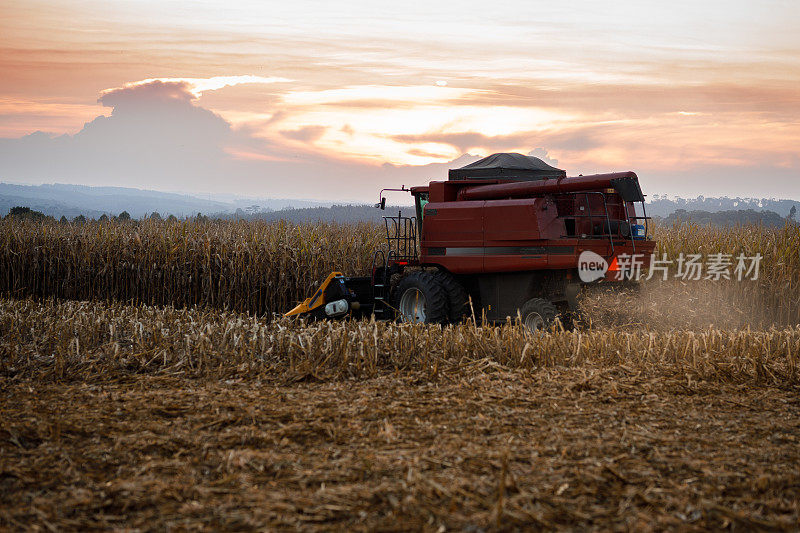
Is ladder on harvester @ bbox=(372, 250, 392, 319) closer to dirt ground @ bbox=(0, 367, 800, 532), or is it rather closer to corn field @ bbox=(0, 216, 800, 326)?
corn field @ bbox=(0, 216, 800, 326)

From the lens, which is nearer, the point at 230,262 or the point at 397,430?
the point at 397,430

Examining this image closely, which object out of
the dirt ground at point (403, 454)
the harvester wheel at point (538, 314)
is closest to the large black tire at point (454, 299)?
the harvester wheel at point (538, 314)

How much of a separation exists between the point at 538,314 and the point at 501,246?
3.30ft

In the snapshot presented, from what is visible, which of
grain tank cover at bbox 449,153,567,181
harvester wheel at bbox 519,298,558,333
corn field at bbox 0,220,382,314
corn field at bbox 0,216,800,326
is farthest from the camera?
corn field at bbox 0,220,382,314

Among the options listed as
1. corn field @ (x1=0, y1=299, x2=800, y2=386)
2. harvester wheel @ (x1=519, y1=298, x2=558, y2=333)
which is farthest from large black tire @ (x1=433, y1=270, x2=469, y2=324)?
corn field @ (x1=0, y1=299, x2=800, y2=386)

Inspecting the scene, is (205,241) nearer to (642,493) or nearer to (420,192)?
(420,192)

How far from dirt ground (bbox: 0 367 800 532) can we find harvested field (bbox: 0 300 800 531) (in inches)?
0.6

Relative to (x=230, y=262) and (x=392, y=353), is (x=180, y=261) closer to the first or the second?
(x=230, y=262)

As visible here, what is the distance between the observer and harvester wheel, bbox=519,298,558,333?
30.1 ft

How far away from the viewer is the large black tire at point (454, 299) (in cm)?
1022

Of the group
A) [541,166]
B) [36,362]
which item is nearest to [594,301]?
[541,166]

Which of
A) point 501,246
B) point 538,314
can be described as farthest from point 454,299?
point 538,314

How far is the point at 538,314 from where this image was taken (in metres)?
9.31

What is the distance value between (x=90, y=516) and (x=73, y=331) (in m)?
5.10
